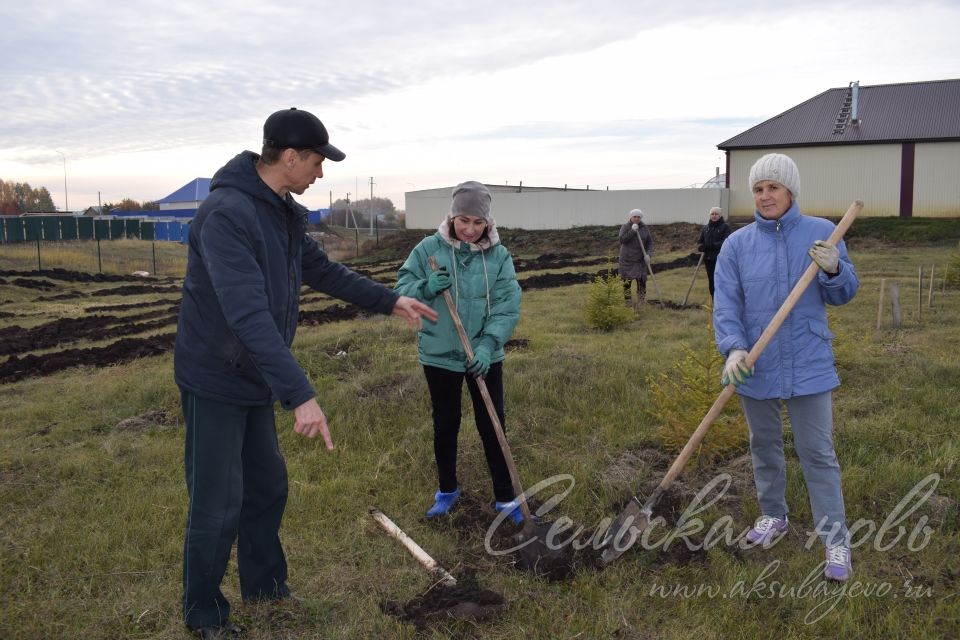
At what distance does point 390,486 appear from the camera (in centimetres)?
480

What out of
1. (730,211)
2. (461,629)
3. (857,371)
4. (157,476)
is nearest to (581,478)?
(461,629)

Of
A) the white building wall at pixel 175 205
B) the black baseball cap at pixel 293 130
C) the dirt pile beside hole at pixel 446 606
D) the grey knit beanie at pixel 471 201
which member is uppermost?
the white building wall at pixel 175 205

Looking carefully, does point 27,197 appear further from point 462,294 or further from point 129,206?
point 462,294

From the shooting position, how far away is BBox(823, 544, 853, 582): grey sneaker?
3.36 m

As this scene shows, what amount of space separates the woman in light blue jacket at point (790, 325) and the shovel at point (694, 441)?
0.22ft

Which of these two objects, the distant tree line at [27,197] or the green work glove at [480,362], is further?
the distant tree line at [27,197]

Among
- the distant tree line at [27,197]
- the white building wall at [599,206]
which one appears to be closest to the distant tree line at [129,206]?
the distant tree line at [27,197]

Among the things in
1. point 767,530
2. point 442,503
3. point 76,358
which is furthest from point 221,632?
point 76,358

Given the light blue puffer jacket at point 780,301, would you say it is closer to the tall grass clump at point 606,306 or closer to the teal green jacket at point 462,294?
the teal green jacket at point 462,294

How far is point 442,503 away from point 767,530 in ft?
5.73

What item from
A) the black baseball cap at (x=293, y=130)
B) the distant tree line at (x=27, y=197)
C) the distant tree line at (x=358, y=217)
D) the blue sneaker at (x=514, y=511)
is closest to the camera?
the black baseball cap at (x=293, y=130)

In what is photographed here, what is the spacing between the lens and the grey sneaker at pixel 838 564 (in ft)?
11.0

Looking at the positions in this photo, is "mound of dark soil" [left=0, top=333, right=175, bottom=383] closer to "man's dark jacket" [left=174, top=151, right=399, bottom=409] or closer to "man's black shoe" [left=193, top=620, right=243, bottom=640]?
"man's black shoe" [left=193, top=620, right=243, bottom=640]

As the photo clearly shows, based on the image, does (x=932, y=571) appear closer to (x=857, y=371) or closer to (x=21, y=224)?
(x=857, y=371)
